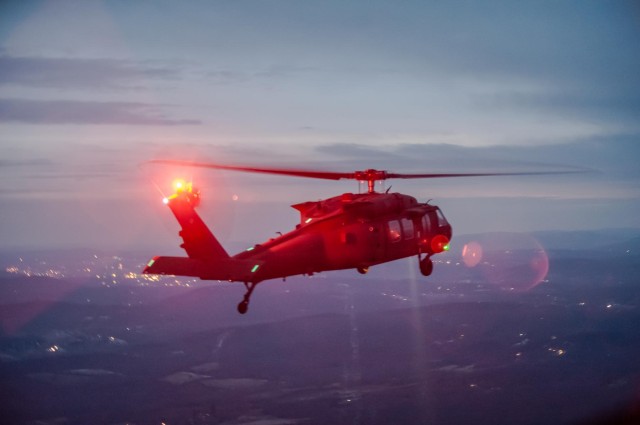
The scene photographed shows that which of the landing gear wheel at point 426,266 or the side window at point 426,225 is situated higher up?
the side window at point 426,225

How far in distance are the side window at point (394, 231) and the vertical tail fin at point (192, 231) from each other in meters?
8.99

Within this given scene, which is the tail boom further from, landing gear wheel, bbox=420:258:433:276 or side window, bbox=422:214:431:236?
side window, bbox=422:214:431:236

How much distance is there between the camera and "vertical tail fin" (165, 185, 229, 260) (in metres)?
29.0

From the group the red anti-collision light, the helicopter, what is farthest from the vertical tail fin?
the red anti-collision light

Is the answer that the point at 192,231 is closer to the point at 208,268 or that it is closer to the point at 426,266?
the point at 208,268

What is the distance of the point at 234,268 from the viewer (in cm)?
2811

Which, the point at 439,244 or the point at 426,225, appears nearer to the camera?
the point at 426,225

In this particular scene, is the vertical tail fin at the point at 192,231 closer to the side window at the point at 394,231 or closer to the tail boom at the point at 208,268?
the tail boom at the point at 208,268

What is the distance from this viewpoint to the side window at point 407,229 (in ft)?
116

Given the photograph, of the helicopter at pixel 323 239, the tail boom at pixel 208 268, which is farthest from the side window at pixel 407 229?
the tail boom at pixel 208 268

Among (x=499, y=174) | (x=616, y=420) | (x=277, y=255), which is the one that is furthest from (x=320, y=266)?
(x=616, y=420)

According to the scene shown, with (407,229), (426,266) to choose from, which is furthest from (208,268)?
(426,266)

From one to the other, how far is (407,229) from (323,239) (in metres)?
5.86

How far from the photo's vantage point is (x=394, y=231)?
34.4 m
